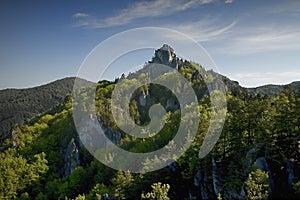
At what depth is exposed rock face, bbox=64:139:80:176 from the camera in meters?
85.5

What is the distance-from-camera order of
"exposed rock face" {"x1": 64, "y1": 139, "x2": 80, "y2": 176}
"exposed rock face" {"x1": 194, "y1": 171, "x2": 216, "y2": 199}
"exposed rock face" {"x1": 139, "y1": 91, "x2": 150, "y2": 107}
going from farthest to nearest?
"exposed rock face" {"x1": 139, "y1": 91, "x2": 150, "y2": 107} → "exposed rock face" {"x1": 64, "y1": 139, "x2": 80, "y2": 176} → "exposed rock face" {"x1": 194, "y1": 171, "x2": 216, "y2": 199}

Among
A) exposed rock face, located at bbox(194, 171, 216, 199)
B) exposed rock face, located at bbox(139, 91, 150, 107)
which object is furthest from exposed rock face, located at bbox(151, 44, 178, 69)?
exposed rock face, located at bbox(194, 171, 216, 199)

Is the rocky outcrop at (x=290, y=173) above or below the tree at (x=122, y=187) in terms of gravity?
above

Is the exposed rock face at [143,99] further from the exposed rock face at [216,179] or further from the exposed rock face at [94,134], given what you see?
the exposed rock face at [216,179]

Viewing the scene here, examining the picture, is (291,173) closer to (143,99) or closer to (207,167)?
(207,167)

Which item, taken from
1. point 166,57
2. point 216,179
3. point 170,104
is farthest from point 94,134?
point 216,179

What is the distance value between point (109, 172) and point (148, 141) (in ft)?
35.8

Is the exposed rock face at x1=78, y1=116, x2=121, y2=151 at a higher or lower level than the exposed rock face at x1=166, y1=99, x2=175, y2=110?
lower

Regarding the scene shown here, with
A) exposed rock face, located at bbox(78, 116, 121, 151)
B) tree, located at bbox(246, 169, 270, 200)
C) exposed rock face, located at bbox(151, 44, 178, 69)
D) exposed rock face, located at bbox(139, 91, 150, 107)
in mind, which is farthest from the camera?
exposed rock face, located at bbox(151, 44, 178, 69)

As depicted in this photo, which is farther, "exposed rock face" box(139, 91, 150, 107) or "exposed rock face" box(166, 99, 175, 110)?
"exposed rock face" box(139, 91, 150, 107)

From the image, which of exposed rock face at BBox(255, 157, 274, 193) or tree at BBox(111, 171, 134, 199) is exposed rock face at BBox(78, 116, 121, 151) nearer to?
tree at BBox(111, 171, 134, 199)

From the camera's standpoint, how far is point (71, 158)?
87312 millimetres

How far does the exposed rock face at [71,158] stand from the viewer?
8550 cm

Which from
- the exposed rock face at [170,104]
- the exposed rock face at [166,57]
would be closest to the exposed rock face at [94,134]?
the exposed rock face at [170,104]
